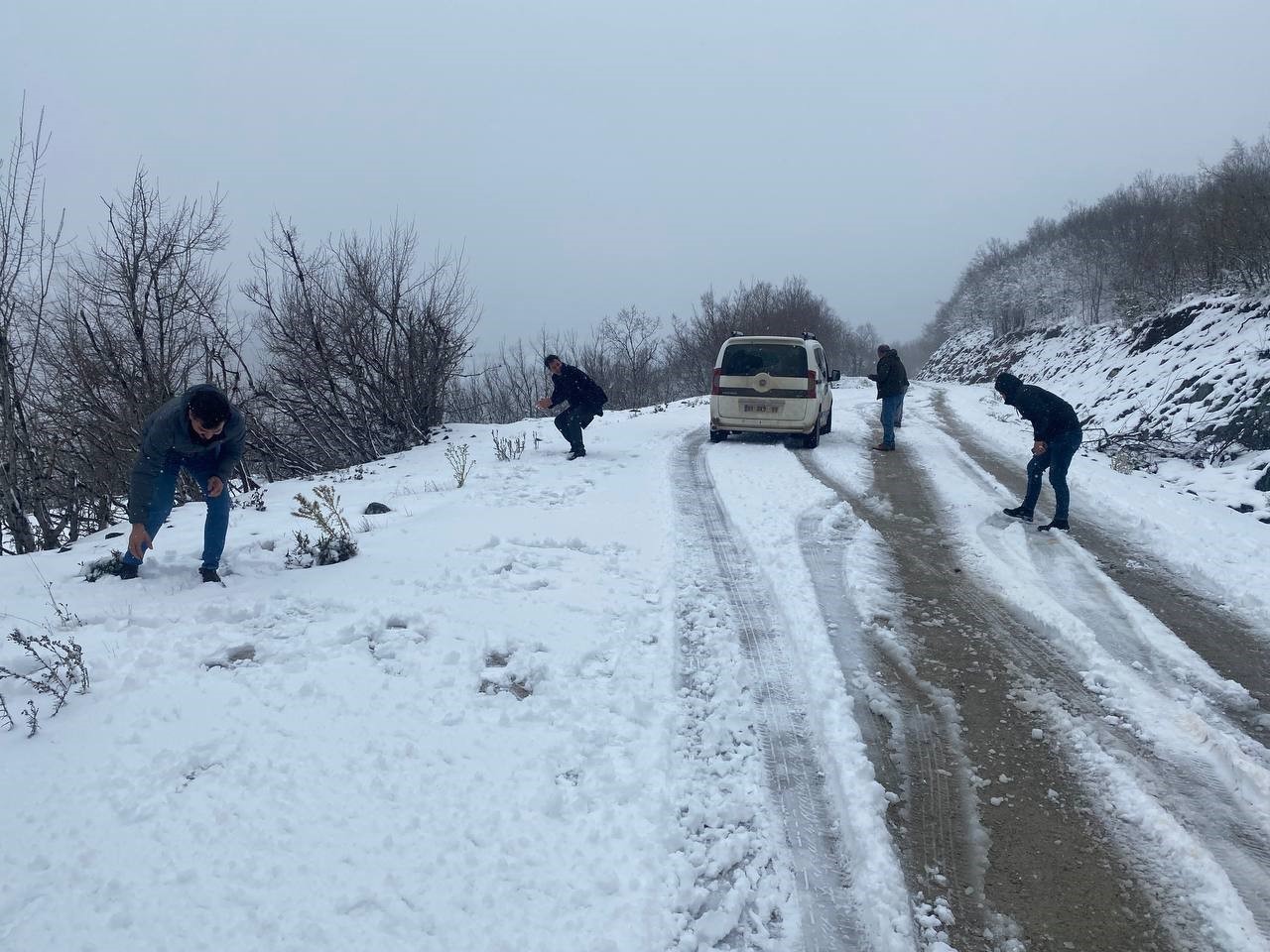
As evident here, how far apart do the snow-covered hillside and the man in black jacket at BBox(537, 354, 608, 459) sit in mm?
7593

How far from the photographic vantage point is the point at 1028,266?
60.9 meters

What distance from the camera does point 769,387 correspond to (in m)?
10.9

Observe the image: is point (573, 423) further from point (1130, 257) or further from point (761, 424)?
point (1130, 257)

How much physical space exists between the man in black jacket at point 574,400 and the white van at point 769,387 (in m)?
2.14

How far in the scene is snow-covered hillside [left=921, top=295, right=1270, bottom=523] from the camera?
7895 millimetres

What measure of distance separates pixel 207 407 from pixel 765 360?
8.36 m

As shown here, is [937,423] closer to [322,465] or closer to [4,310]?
[322,465]

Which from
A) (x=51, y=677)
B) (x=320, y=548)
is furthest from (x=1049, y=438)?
(x=51, y=677)

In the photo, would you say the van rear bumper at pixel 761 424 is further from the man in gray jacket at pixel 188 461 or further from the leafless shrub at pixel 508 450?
the man in gray jacket at pixel 188 461

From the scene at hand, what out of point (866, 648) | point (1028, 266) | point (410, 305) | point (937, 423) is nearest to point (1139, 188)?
point (1028, 266)

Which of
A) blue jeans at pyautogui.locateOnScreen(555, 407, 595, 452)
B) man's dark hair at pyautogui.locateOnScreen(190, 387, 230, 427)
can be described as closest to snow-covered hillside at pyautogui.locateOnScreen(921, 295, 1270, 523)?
blue jeans at pyautogui.locateOnScreen(555, 407, 595, 452)

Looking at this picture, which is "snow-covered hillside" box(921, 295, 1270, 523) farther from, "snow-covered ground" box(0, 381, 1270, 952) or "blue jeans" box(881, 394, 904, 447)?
"blue jeans" box(881, 394, 904, 447)

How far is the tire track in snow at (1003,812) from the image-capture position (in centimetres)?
228

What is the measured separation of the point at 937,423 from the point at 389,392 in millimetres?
12644
